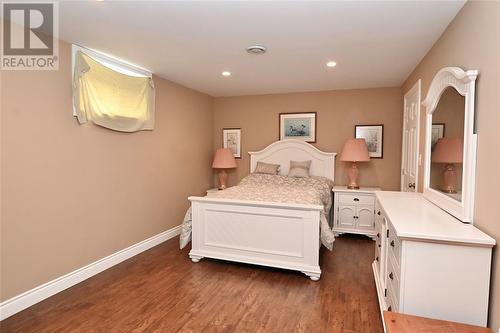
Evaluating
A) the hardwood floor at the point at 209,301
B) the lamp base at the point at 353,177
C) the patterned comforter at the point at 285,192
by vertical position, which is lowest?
the hardwood floor at the point at 209,301

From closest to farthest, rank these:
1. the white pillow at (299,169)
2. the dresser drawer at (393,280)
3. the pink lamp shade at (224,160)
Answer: the dresser drawer at (393,280)
the white pillow at (299,169)
the pink lamp shade at (224,160)

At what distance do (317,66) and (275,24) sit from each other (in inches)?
51.4

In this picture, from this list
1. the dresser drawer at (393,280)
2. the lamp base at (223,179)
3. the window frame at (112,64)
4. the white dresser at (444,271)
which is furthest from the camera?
the lamp base at (223,179)

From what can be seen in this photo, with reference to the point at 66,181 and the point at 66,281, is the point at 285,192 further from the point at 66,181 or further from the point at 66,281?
the point at 66,281

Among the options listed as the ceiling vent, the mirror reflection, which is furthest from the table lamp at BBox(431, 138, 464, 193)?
the ceiling vent

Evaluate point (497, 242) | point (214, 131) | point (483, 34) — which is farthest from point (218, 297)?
point (214, 131)

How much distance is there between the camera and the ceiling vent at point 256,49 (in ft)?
9.21

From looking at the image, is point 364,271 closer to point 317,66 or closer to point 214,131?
point 317,66

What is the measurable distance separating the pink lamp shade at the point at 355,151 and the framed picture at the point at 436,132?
1.77 metres

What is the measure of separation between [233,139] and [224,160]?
657mm

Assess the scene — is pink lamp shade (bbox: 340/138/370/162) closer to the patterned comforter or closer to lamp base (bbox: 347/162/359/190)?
lamp base (bbox: 347/162/359/190)

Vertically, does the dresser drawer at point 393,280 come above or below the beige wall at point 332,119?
below

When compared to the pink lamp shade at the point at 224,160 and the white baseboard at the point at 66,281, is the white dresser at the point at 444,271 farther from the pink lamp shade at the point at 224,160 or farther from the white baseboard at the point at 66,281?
the pink lamp shade at the point at 224,160

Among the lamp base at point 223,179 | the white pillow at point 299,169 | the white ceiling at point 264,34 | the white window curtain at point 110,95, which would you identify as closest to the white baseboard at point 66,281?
the white window curtain at point 110,95
